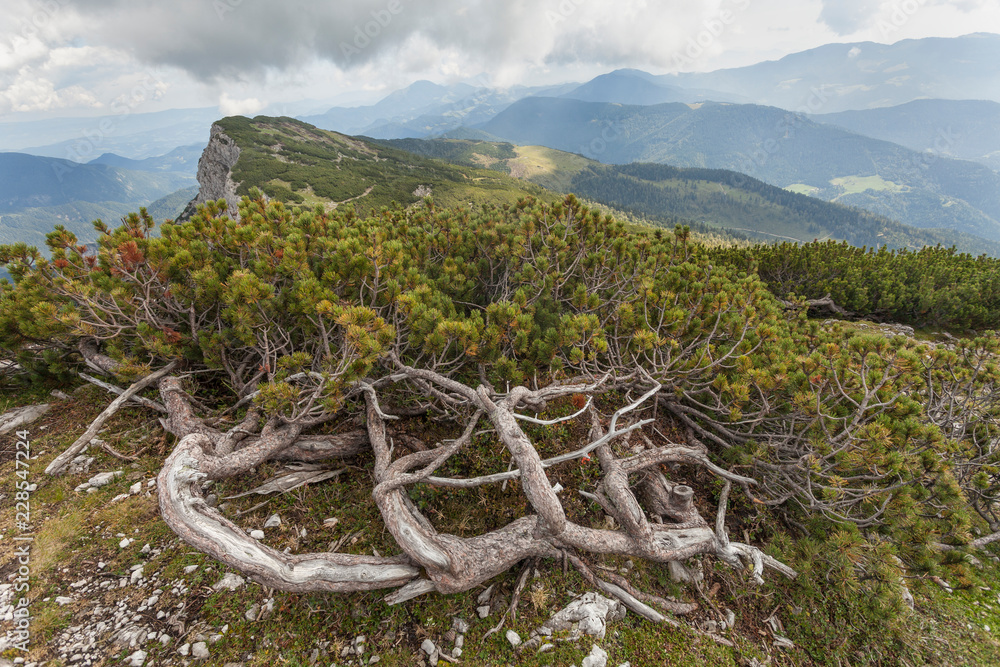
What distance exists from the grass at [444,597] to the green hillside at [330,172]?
5982 centimetres

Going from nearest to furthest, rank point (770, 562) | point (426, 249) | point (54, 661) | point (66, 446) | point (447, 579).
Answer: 1. point (54, 661)
2. point (447, 579)
3. point (770, 562)
4. point (66, 446)
5. point (426, 249)

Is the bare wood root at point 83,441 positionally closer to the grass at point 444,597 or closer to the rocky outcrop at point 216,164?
the grass at point 444,597

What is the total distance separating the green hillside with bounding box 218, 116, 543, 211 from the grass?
59.8 m

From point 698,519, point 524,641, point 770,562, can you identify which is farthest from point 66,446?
point 770,562

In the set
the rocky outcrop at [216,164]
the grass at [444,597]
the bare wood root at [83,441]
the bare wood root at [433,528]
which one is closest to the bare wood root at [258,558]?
the bare wood root at [433,528]

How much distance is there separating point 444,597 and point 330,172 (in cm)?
11447

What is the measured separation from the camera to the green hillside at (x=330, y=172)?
8388 centimetres

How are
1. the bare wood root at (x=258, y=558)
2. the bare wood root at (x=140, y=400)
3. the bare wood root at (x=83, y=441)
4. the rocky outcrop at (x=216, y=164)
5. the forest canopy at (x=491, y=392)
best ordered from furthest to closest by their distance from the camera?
the rocky outcrop at (x=216, y=164) < the bare wood root at (x=140, y=400) < the bare wood root at (x=83, y=441) < the forest canopy at (x=491, y=392) < the bare wood root at (x=258, y=558)

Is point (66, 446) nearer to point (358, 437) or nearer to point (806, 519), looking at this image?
point (358, 437)

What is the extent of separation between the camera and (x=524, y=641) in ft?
13.5

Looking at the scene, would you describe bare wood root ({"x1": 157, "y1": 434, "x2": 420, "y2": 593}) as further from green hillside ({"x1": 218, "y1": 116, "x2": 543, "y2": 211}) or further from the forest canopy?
green hillside ({"x1": 218, "y1": 116, "x2": 543, "y2": 211})

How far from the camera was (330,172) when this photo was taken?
329ft

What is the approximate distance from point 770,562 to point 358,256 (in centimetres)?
647

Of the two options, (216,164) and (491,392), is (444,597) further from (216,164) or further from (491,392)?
(216,164)
